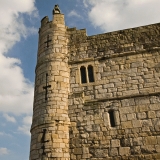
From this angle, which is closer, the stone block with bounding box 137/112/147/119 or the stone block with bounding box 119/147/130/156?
the stone block with bounding box 119/147/130/156

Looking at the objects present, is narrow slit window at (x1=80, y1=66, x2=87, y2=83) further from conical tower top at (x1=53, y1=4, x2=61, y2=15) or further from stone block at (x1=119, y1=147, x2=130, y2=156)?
conical tower top at (x1=53, y1=4, x2=61, y2=15)

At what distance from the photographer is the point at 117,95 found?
26.2 ft

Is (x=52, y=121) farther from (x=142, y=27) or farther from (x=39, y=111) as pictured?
(x=142, y=27)

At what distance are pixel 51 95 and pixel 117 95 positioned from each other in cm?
251

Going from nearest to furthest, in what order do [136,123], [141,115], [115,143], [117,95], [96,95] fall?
[115,143] < [136,123] < [141,115] < [117,95] < [96,95]

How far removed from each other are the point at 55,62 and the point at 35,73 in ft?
4.03

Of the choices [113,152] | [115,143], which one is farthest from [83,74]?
[113,152]

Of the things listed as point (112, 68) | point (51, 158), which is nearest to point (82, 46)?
point (112, 68)

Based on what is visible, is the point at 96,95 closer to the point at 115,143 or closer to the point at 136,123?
the point at 136,123

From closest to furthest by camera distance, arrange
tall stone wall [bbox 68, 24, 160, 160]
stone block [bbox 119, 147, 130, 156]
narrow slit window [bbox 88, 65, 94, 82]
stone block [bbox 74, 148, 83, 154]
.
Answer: stone block [bbox 119, 147, 130, 156]
tall stone wall [bbox 68, 24, 160, 160]
stone block [bbox 74, 148, 83, 154]
narrow slit window [bbox 88, 65, 94, 82]

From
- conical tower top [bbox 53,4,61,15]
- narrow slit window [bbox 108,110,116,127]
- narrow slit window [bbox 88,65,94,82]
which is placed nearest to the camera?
narrow slit window [bbox 108,110,116,127]

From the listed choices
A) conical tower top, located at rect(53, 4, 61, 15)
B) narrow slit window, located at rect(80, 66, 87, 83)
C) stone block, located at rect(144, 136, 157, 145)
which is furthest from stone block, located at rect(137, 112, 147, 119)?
conical tower top, located at rect(53, 4, 61, 15)

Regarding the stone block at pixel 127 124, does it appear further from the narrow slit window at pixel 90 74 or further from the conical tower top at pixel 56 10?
the conical tower top at pixel 56 10

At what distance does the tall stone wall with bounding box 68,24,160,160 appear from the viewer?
712 centimetres
